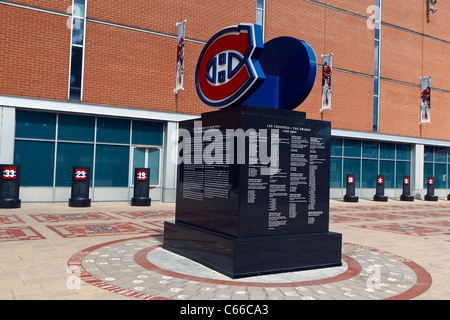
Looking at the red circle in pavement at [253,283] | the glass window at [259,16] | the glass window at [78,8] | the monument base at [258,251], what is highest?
the glass window at [259,16]

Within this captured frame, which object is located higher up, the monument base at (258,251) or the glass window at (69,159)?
the glass window at (69,159)

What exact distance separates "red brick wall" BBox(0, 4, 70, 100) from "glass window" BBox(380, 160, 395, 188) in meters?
20.2

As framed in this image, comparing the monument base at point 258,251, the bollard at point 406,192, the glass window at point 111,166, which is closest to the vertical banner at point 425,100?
the bollard at point 406,192

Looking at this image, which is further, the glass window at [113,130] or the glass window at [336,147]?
the glass window at [336,147]

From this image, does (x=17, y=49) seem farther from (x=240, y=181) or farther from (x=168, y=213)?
(x=240, y=181)

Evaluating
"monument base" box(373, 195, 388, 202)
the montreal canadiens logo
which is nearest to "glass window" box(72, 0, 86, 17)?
the montreal canadiens logo

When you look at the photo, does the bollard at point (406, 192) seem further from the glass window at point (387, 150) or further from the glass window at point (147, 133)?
the glass window at point (147, 133)

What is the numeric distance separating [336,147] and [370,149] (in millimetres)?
3025

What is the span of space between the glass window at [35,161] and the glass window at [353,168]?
17.1 meters

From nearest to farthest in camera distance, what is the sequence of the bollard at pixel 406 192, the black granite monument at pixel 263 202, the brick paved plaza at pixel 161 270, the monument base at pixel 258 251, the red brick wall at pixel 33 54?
the brick paved plaza at pixel 161 270 < the monument base at pixel 258 251 < the black granite monument at pixel 263 202 < the red brick wall at pixel 33 54 < the bollard at pixel 406 192

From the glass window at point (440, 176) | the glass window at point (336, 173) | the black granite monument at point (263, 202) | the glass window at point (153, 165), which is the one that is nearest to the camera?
the black granite monument at point (263, 202)

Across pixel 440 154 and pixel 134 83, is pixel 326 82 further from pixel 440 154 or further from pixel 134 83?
pixel 440 154

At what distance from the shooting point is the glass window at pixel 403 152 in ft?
90.5
